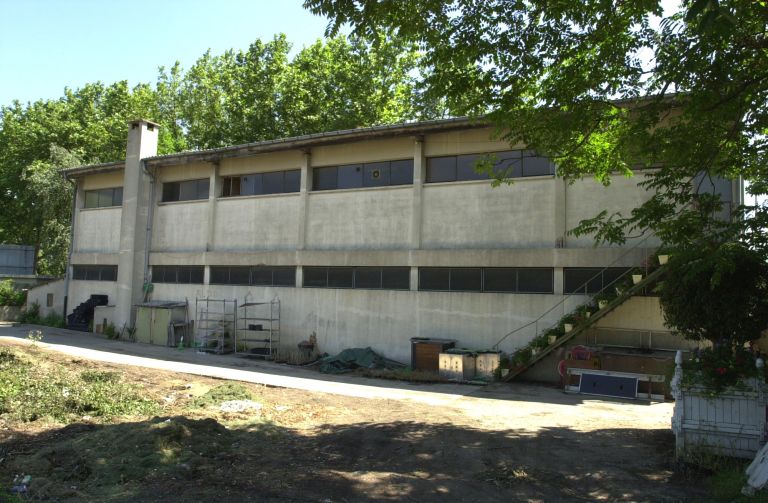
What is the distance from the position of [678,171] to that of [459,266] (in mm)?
9126

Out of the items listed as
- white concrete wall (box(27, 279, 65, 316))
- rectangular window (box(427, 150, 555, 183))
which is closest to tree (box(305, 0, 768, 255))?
rectangular window (box(427, 150, 555, 183))

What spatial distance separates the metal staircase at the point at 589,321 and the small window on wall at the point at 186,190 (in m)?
16.6

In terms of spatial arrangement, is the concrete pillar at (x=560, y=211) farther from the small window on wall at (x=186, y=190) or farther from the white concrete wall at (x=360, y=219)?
the small window on wall at (x=186, y=190)

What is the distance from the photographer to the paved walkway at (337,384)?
13.6m

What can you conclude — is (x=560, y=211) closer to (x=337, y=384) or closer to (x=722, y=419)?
(x=337, y=384)

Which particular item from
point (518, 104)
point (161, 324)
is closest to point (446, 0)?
point (518, 104)

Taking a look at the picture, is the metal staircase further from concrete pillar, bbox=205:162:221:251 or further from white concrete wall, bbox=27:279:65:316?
white concrete wall, bbox=27:279:65:316

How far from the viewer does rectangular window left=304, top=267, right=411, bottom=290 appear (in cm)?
1977

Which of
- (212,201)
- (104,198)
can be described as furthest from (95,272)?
(212,201)

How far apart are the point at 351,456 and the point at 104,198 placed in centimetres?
2619

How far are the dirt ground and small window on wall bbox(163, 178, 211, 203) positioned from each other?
14895mm

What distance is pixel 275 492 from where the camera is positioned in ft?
22.6

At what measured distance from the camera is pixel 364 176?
21141 mm

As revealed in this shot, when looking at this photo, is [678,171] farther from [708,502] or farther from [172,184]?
[172,184]
